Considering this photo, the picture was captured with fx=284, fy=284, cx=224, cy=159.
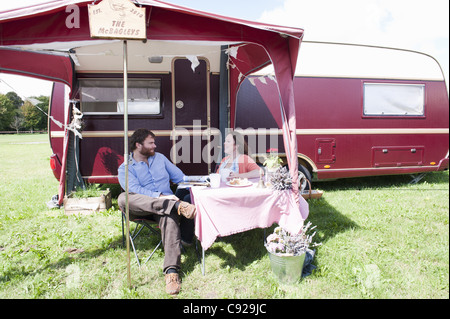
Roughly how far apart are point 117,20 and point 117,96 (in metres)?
2.68

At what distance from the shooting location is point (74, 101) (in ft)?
14.8

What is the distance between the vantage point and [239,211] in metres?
2.55

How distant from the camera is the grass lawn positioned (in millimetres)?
2414

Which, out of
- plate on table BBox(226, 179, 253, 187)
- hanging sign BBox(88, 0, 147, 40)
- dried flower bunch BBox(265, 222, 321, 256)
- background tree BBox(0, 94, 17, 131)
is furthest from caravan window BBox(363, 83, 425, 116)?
background tree BBox(0, 94, 17, 131)

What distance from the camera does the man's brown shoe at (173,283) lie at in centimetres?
238

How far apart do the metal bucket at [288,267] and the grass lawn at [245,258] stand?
0.06 metres

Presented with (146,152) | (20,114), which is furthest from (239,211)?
(20,114)

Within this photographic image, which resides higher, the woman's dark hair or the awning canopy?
the awning canopy

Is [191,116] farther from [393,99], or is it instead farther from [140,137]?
[393,99]

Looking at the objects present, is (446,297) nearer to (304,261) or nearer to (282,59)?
(304,261)

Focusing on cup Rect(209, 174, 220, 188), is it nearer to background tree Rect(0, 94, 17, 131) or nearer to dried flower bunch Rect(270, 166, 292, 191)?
dried flower bunch Rect(270, 166, 292, 191)

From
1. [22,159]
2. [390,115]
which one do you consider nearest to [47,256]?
[390,115]

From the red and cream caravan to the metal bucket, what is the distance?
8.56ft
